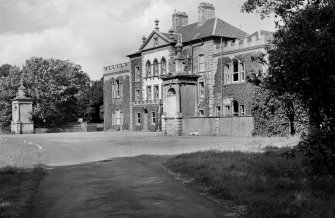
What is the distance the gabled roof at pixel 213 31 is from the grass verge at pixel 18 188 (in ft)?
114

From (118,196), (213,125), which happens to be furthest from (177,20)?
(118,196)

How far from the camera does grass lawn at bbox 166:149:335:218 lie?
781 cm

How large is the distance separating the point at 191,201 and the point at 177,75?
2559cm

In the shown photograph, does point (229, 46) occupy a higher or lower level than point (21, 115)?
higher

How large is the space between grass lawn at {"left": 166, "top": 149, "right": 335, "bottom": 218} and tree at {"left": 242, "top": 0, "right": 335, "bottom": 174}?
794mm

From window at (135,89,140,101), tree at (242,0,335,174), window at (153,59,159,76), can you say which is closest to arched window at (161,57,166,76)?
window at (153,59,159,76)

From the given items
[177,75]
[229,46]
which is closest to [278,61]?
[177,75]

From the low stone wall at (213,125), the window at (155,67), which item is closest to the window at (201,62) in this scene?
the window at (155,67)

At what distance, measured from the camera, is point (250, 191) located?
9.41 meters

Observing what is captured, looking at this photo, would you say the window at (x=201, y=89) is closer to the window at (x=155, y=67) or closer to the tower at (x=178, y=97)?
the window at (x=155, y=67)

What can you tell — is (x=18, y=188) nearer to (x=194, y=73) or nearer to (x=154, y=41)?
(x=194, y=73)

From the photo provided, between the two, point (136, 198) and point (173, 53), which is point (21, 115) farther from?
point (136, 198)

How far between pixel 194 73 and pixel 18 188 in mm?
→ 39128

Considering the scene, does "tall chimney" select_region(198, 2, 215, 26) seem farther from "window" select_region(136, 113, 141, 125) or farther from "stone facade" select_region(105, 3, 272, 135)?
"window" select_region(136, 113, 141, 125)
